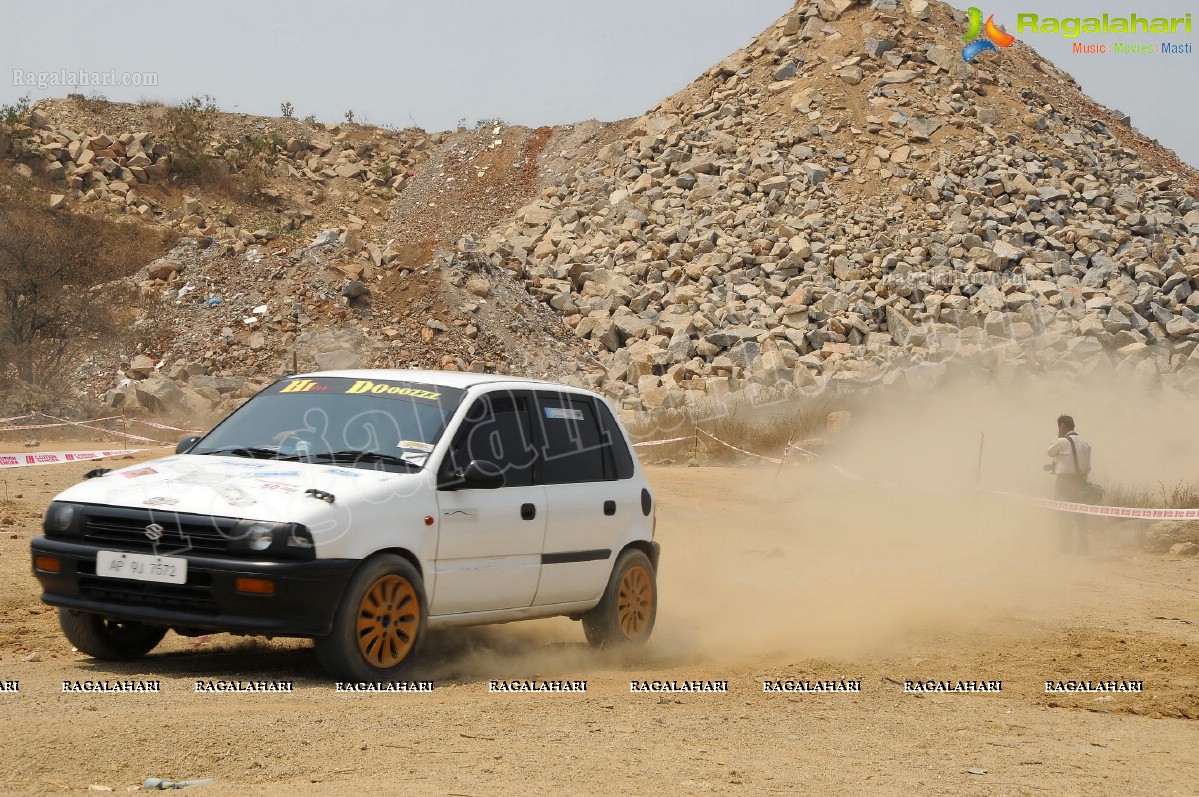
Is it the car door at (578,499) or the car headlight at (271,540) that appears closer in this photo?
the car headlight at (271,540)

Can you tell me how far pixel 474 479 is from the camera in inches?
281

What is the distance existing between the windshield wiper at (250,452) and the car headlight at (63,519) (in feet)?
2.99

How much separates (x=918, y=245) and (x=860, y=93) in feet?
31.5

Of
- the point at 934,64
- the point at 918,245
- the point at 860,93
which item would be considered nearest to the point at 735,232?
the point at 918,245

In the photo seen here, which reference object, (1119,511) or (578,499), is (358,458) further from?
(1119,511)

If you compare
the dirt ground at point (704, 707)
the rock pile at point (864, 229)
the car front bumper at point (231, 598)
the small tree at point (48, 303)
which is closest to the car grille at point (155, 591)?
the car front bumper at point (231, 598)

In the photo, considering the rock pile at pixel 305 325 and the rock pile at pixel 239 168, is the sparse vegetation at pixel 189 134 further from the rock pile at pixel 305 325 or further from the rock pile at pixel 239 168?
the rock pile at pixel 305 325

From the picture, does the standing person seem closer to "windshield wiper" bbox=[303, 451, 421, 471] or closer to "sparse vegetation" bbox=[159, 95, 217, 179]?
"windshield wiper" bbox=[303, 451, 421, 471]

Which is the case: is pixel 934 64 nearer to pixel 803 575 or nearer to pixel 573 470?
pixel 803 575

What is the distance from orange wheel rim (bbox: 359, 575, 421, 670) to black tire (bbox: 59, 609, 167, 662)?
1.28 metres

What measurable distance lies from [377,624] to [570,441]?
2.05 m

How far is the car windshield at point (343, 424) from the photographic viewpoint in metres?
7.22

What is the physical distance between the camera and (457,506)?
7152mm

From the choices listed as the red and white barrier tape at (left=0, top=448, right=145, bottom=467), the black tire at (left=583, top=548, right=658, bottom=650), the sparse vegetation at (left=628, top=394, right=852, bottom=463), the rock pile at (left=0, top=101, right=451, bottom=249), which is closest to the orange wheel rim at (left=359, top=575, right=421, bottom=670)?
the black tire at (left=583, top=548, right=658, bottom=650)
